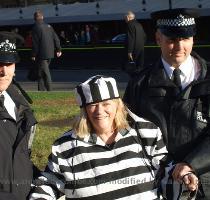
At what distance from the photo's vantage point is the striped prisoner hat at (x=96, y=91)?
3604mm

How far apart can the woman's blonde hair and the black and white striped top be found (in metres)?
0.03

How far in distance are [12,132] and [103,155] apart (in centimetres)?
51

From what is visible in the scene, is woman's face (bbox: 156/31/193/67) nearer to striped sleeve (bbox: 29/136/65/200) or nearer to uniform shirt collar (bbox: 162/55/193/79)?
uniform shirt collar (bbox: 162/55/193/79)

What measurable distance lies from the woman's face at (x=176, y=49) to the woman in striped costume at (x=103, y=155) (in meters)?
0.39

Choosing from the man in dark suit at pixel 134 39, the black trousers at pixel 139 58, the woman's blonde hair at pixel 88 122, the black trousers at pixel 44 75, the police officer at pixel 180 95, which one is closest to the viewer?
the woman's blonde hair at pixel 88 122

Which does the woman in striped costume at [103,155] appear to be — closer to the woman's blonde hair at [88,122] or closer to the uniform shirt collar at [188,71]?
the woman's blonde hair at [88,122]

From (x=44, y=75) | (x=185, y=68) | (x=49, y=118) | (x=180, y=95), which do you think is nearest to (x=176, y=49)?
(x=185, y=68)

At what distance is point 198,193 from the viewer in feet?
12.2

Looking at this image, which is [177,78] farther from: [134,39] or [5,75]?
[134,39]

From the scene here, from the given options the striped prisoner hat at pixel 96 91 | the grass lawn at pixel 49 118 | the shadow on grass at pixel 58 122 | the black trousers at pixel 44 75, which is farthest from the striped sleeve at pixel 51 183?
the black trousers at pixel 44 75

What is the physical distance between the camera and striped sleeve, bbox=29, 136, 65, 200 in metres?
3.59

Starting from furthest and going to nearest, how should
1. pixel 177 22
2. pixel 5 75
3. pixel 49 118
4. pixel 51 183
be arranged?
pixel 49 118 < pixel 177 22 < pixel 5 75 < pixel 51 183

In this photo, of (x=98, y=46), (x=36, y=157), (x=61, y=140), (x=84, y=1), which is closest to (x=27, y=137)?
(x=61, y=140)

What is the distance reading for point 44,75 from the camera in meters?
15.6
